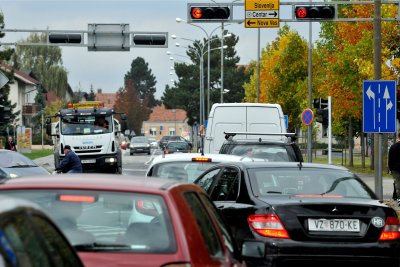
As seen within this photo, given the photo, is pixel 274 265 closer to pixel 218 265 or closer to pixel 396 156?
pixel 218 265

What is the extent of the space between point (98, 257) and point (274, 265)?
4.29m

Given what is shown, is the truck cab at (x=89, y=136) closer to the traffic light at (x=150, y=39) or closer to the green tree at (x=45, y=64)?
the traffic light at (x=150, y=39)

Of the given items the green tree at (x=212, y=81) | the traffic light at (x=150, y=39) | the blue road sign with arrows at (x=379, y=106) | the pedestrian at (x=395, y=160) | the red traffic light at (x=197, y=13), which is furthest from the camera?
the green tree at (x=212, y=81)

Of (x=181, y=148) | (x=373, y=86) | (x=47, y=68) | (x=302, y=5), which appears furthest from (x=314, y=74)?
(x=47, y=68)

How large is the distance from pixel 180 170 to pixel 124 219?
8802mm

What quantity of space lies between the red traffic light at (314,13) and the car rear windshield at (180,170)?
57.3ft

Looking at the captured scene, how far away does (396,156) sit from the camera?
24250 mm

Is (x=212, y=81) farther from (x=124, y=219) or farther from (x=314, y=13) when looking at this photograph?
(x=124, y=219)

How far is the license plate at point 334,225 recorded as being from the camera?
9836 millimetres

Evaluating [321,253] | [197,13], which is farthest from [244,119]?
[321,253]

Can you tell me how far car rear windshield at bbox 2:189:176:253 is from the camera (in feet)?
19.0

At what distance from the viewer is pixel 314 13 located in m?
31.8

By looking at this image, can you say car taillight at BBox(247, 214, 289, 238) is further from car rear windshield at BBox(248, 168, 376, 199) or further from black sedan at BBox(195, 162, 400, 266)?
car rear windshield at BBox(248, 168, 376, 199)

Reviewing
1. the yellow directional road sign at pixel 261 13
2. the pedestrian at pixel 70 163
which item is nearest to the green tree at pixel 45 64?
the yellow directional road sign at pixel 261 13
